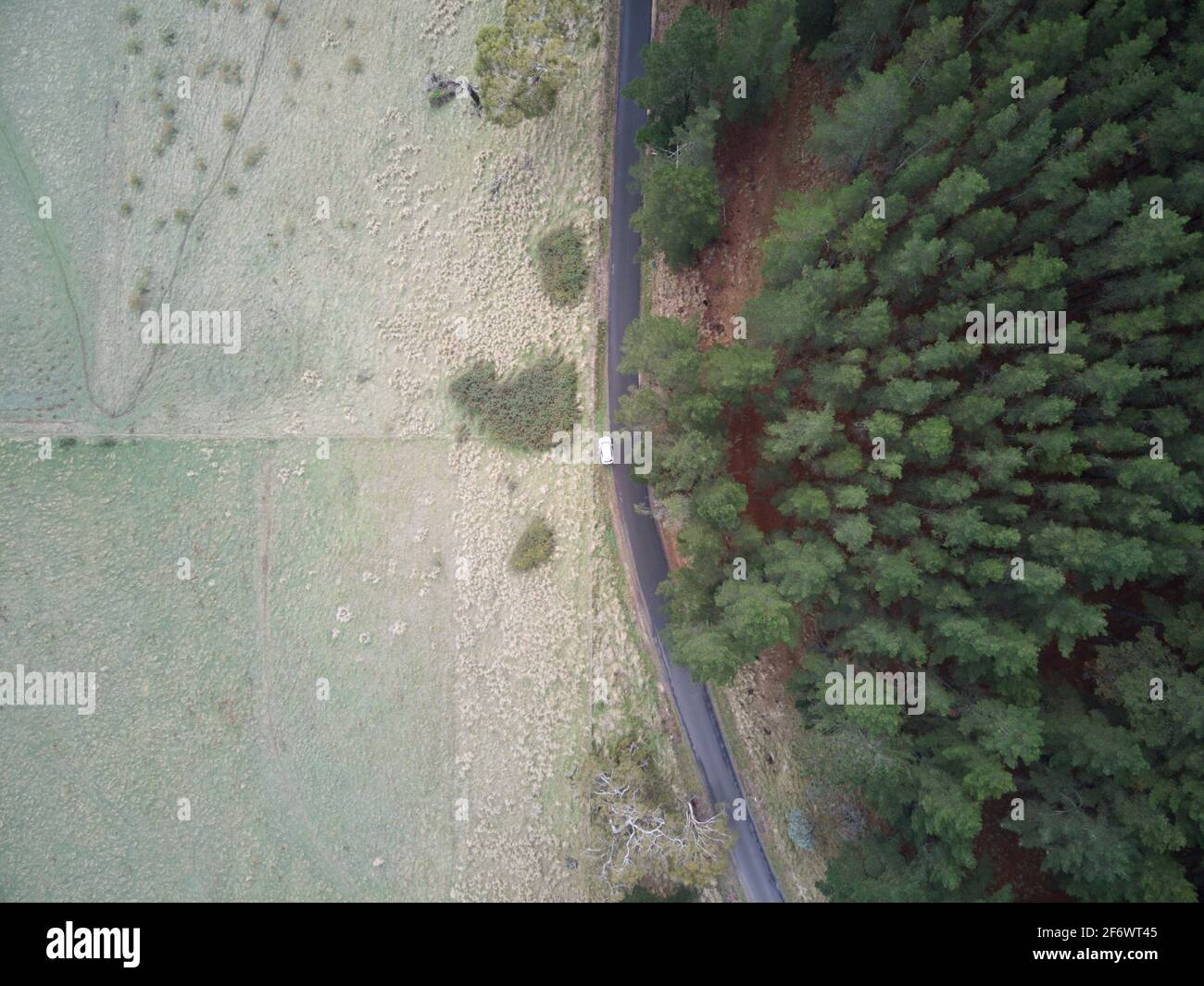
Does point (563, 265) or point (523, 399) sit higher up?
point (563, 265)

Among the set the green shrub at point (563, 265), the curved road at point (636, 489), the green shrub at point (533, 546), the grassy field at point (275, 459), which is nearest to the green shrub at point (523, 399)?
the grassy field at point (275, 459)

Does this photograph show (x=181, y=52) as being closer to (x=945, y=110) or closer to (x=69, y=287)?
(x=69, y=287)

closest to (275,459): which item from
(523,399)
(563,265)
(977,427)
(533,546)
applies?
(523,399)

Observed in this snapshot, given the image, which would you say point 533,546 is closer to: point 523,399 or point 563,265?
point 523,399

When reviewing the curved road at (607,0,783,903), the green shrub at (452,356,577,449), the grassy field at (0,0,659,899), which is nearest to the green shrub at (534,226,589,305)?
the grassy field at (0,0,659,899)

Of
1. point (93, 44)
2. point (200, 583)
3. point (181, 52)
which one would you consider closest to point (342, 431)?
point (200, 583)
